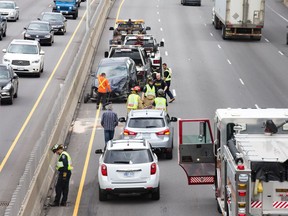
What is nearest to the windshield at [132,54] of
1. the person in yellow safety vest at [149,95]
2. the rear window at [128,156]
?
the person in yellow safety vest at [149,95]

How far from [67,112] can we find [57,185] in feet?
37.2

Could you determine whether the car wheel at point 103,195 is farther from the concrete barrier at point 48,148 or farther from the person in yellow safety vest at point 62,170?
the concrete barrier at point 48,148

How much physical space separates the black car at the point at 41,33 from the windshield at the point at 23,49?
346 inches

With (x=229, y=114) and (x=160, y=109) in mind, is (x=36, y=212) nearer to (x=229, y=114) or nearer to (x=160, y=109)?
(x=229, y=114)

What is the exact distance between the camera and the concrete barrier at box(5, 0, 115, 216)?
2098cm

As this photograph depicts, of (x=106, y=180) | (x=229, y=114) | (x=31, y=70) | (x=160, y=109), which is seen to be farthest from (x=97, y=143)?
(x=31, y=70)

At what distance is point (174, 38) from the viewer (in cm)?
6372

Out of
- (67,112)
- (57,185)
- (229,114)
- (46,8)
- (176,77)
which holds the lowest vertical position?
(46,8)

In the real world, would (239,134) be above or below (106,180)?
above

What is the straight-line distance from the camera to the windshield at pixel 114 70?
1668 inches

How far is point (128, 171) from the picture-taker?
24.5 meters

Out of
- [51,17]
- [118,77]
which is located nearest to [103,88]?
[118,77]

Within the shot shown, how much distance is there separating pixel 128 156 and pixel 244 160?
575cm

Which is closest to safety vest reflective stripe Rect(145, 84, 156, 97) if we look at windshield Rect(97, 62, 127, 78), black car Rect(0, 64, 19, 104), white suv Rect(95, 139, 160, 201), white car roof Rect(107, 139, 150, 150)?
black car Rect(0, 64, 19, 104)
